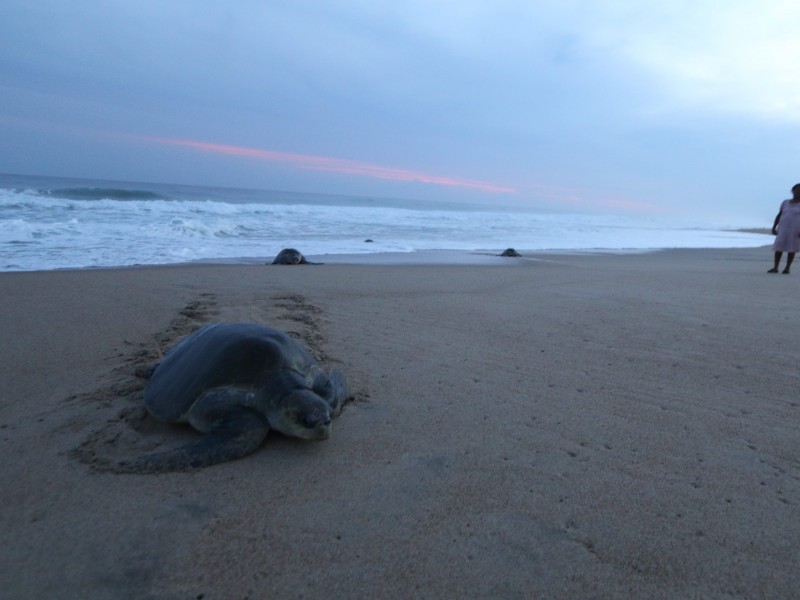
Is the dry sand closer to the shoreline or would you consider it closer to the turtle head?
the turtle head

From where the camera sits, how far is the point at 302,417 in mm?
2553

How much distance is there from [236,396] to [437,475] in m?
1.10

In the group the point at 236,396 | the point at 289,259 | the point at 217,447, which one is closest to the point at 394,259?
the point at 289,259

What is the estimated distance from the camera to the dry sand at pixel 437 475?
5.93 feet

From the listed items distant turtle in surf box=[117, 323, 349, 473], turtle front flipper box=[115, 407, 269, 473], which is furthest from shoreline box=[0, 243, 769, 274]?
turtle front flipper box=[115, 407, 269, 473]

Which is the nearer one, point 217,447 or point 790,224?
point 217,447

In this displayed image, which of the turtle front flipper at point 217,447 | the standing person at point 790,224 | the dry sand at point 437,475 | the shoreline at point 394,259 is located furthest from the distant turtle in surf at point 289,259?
the standing person at point 790,224

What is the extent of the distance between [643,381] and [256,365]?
2.67 m

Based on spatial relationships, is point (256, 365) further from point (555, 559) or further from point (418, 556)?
point (555, 559)

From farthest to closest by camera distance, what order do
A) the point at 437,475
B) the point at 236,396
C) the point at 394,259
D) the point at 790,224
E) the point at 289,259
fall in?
the point at 394,259, the point at 289,259, the point at 790,224, the point at 236,396, the point at 437,475

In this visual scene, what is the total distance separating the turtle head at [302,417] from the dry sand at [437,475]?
10cm

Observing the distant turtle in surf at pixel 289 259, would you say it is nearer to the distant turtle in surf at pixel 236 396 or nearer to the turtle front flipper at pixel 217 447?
the distant turtle in surf at pixel 236 396

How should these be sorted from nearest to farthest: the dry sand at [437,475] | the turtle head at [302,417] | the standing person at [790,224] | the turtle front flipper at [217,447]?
the dry sand at [437,475], the turtle front flipper at [217,447], the turtle head at [302,417], the standing person at [790,224]

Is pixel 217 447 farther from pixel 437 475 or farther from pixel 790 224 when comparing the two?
pixel 790 224
